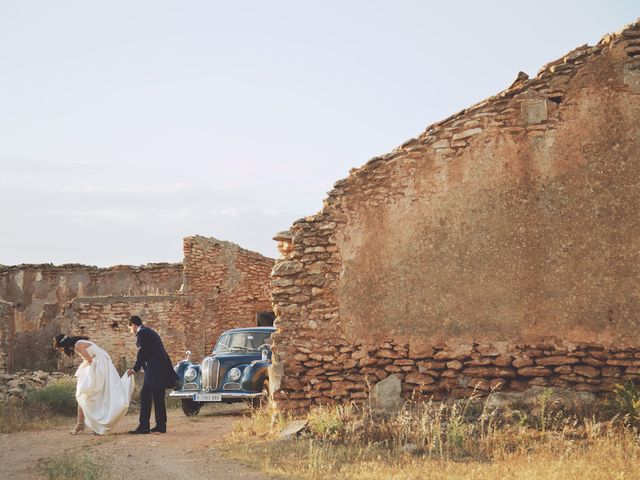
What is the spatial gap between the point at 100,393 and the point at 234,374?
277 centimetres

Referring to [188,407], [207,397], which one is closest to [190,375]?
[188,407]

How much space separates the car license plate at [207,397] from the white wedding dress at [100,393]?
6.54ft

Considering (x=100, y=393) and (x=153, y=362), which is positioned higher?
(x=153, y=362)

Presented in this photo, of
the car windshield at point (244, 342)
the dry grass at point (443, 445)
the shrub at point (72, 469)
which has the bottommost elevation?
the shrub at point (72, 469)


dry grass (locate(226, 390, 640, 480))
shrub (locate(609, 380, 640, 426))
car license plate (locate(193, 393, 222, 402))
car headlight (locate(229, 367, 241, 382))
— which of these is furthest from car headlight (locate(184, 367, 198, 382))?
shrub (locate(609, 380, 640, 426))

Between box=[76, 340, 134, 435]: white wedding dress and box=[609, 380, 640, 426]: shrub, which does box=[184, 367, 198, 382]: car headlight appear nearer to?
box=[76, 340, 134, 435]: white wedding dress

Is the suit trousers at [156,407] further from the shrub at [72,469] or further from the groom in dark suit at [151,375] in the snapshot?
the shrub at [72,469]

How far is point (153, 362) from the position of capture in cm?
1181

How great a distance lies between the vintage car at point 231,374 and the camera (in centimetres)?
1377

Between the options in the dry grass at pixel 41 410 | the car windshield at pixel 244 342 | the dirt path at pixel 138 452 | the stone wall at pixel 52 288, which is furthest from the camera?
the stone wall at pixel 52 288

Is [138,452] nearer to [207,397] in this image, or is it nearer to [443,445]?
[443,445]

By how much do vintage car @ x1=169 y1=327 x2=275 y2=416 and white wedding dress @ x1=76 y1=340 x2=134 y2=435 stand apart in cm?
180

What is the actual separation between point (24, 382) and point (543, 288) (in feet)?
36.0

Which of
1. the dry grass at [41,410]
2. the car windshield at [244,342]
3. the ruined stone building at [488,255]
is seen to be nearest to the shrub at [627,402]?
the ruined stone building at [488,255]
